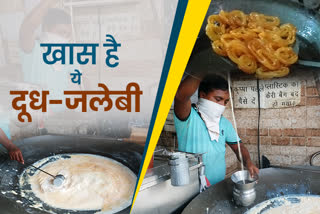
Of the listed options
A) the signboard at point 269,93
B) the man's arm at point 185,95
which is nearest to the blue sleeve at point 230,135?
the signboard at point 269,93

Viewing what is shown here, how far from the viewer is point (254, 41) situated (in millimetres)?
1172

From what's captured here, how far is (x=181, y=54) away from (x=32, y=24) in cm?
77

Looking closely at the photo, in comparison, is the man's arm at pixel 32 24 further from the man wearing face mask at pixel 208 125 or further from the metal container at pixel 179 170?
the metal container at pixel 179 170

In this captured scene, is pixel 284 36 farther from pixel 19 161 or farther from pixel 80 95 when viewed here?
pixel 19 161

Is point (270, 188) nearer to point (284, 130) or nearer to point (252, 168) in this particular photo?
point (252, 168)

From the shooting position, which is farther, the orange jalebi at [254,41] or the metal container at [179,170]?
the metal container at [179,170]

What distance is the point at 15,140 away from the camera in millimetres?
1416

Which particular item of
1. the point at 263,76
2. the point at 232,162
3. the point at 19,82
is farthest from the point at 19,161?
the point at 263,76

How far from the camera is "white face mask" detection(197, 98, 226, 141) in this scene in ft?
4.16

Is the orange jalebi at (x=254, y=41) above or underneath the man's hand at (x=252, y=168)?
above

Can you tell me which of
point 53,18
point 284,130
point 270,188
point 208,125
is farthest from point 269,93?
point 53,18

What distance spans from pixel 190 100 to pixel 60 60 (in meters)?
0.69

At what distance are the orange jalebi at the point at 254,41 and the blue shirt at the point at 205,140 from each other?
11.5 inches

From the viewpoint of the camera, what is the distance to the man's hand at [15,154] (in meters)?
1.36
